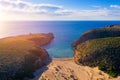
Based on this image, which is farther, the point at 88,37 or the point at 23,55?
the point at 88,37

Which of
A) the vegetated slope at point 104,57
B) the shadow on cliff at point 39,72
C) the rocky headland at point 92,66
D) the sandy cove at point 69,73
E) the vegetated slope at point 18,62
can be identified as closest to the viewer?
the vegetated slope at point 18,62

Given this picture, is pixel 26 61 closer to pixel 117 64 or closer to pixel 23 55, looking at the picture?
pixel 23 55

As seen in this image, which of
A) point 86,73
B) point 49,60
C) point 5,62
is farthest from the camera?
point 49,60

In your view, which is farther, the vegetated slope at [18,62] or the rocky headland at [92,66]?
the rocky headland at [92,66]

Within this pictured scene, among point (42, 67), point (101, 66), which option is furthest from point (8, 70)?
point (101, 66)

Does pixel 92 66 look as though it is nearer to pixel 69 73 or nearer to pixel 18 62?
pixel 69 73

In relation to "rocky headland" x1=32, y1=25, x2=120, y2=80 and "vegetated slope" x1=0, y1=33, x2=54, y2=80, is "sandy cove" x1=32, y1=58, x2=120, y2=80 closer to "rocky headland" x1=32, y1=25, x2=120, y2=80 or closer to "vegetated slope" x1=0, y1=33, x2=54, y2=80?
"rocky headland" x1=32, y1=25, x2=120, y2=80

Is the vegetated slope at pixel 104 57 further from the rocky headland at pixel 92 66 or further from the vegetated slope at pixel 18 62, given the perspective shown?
the vegetated slope at pixel 18 62

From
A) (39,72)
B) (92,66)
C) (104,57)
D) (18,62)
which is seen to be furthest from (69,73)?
(18,62)

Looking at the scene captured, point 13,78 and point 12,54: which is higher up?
point 12,54

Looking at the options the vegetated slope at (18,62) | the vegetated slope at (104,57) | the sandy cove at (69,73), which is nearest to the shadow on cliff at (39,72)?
the sandy cove at (69,73)

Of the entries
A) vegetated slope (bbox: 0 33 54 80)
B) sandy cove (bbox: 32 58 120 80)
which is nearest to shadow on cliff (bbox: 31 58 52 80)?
sandy cove (bbox: 32 58 120 80)
